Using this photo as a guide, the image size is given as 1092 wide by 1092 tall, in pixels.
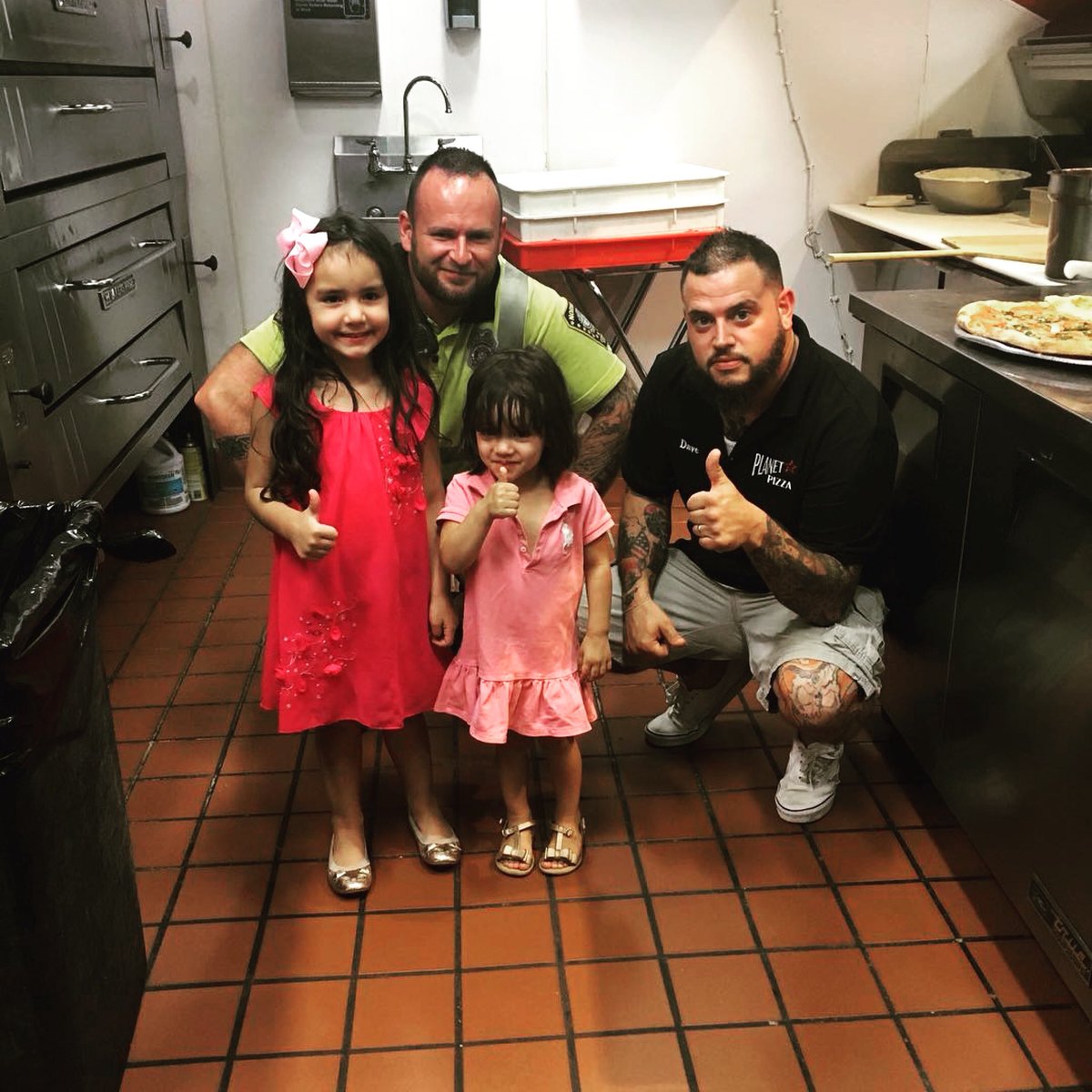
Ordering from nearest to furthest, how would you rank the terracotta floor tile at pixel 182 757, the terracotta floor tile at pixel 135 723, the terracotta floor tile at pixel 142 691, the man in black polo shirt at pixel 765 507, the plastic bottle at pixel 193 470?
the man in black polo shirt at pixel 765 507, the terracotta floor tile at pixel 182 757, the terracotta floor tile at pixel 135 723, the terracotta floor tile at pixel 142 691, the plastic bottle at pixel 193 470

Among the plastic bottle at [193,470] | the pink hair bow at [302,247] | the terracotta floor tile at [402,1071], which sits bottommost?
the terracotta floor tile at [402,1071]

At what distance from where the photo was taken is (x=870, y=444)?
195cm

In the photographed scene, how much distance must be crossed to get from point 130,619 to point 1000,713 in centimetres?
227

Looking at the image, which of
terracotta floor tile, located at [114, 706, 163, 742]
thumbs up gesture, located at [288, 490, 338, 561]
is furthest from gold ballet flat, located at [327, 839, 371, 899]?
terracotta floor tile, located at [114, 706, 163, 742]

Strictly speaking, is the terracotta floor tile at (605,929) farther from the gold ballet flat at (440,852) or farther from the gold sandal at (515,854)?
the gold ballet flat at (440,852)

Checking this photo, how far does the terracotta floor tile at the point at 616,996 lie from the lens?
1.70m

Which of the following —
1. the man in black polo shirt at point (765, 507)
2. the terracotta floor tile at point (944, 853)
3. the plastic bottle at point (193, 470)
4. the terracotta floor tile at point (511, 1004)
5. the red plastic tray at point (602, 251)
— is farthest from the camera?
the plastic bottle at point (193, 470)

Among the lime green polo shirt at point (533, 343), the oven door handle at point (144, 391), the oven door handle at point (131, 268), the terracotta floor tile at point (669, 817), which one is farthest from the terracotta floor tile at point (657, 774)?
the oven door handle at point (131, 268)

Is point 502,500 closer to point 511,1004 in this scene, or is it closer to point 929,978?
point 511,1004

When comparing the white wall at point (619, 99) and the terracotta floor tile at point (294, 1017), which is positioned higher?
the white wall at point (619, 99)

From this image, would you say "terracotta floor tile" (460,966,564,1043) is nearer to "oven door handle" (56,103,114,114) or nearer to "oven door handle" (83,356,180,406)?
"oven door handle" (83,356,180,406)

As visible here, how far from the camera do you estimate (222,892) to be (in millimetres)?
2002

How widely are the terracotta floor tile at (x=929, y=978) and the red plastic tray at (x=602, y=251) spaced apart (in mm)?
2209

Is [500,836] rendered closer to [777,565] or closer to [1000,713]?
[777,565]
